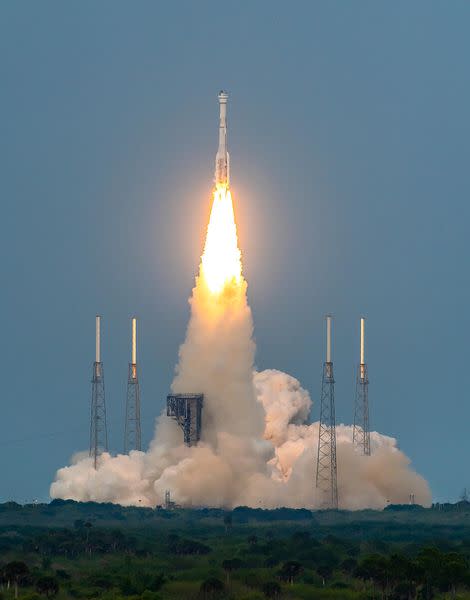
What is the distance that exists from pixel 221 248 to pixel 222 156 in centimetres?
491

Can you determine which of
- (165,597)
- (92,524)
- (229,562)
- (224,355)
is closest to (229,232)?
(224,355)

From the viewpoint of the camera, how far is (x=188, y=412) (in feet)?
544

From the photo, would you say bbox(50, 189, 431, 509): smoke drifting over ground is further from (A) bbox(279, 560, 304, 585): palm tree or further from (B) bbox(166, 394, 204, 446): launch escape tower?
(A) bbox(279, 560, 304, 585): palm tree

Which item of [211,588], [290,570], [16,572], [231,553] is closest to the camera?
[211,588]

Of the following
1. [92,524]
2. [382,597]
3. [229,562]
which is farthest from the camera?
[92,524]

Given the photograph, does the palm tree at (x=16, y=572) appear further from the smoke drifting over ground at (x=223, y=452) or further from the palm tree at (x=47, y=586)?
the smoke drifting over ground at (x=223, y=452)

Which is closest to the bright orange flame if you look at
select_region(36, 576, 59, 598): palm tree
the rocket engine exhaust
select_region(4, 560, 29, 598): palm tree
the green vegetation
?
the rocket engine exhaust

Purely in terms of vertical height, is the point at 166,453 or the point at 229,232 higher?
the point at 229,232

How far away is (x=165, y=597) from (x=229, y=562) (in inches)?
451

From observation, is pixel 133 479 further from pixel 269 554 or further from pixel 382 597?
pixel 382 597

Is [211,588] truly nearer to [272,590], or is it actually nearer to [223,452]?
[272,590]

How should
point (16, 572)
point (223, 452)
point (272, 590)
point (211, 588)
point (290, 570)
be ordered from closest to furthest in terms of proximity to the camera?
point (211, 588), point (272, 590), point (16, 572), point (290, 570), point (223, 452)

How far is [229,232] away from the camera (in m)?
166

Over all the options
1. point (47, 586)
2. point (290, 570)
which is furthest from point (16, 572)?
point (290, 570)
